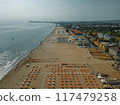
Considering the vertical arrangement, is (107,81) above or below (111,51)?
below

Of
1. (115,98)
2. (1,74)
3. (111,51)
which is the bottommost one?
(1,74)

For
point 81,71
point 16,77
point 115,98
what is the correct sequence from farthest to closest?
point 81,71 → point 16,77 → point 115,98

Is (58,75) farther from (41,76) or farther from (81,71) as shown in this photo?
(81,71)

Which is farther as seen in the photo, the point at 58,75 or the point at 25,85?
the point at 58,75

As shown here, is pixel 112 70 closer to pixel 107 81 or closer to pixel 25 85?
pixel 107 81

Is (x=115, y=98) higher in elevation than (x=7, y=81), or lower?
higher


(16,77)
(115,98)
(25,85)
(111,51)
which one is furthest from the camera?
(111,51)

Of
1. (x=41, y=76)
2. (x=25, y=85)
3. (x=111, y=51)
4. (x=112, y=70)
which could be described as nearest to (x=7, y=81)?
(x=25, y=85)

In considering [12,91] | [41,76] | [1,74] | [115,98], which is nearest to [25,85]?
[41,76]

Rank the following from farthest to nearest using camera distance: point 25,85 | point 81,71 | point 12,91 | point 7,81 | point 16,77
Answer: point 81,71 → point 16,77 → point 7,81 → point 25,85 → point 12,91
